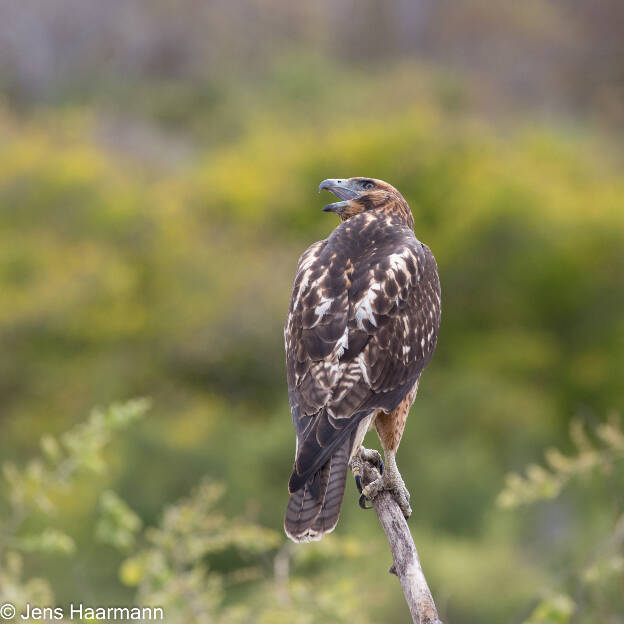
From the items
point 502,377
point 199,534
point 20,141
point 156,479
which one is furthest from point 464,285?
point 199,534

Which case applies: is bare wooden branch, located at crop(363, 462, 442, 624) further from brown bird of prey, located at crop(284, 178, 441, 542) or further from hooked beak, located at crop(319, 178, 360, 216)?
hooked beak, located at crop(319, 178, 360, 216)

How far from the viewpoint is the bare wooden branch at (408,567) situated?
105 inches

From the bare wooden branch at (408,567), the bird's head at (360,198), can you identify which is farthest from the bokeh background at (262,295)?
the bird's head at (360,198)

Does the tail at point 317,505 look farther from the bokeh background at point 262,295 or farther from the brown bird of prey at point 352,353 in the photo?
the bokeh background at point 262,295

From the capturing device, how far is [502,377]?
18375 mm

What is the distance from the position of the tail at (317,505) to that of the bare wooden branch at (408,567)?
0.52ft

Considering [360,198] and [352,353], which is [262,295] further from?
[352,353]

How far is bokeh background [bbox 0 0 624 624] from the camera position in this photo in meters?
5.73

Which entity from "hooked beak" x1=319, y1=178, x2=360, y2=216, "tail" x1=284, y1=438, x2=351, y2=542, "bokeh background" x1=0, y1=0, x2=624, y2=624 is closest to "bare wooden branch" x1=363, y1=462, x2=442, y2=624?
"tail" x1=284, y1=438, x2=351, y2=542

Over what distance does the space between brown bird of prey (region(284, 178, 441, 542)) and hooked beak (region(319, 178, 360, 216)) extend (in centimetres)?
20

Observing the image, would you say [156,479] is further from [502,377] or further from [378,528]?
[502,377]

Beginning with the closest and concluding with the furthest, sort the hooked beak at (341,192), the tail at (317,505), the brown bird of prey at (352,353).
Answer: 1. the tail at (317,505)
2. the brown bird of prey at (352,353)
3. the hooked beak at (341,192)

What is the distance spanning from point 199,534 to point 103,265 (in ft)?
43.4

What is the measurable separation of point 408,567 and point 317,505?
0.46m
